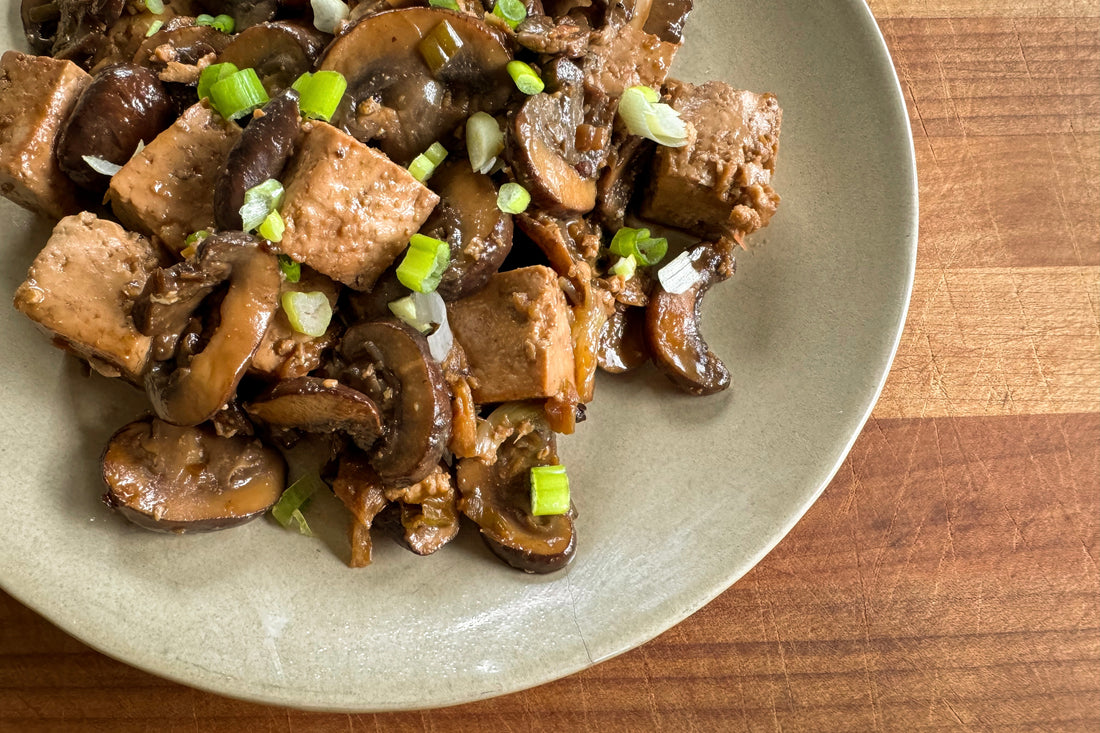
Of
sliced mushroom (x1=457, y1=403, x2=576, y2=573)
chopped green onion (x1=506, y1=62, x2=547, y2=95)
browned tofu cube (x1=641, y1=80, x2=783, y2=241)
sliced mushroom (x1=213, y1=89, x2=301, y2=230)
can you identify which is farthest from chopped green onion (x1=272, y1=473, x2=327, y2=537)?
browned tofu cube (x1=641, y1=80, x2=783, y2=241)

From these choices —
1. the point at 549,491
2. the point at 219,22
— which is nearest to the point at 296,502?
the point at 549,491

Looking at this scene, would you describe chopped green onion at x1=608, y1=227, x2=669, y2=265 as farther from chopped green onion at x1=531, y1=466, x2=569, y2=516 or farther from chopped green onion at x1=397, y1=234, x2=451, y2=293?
chopped green onion at x1=531, y1=466, x2=569, y2=516

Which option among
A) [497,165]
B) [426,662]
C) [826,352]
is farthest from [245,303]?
[826,352]

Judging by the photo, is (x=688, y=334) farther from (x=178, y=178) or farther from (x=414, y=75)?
(x=178, y=178)

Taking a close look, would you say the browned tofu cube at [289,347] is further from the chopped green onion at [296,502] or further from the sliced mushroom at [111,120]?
the sliced mushroom at [111,120]

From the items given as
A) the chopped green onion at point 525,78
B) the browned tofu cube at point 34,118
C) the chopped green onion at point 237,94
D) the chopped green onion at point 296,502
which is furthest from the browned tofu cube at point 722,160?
the browned tofu cube at point 34,118

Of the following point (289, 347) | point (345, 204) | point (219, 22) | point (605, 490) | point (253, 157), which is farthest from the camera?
point (605, 490)

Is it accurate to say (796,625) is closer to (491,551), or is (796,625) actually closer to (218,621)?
(491,551)
